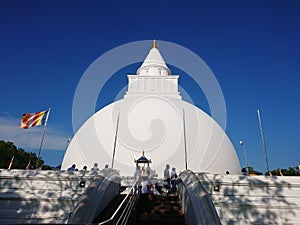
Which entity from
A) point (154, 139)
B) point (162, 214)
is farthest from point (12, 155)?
point (162, 214)

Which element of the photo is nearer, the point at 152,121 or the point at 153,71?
the point at 152,121

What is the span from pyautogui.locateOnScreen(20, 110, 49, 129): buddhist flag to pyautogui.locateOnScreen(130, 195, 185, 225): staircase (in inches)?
422

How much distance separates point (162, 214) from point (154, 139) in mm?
9330

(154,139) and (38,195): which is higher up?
(154,139)

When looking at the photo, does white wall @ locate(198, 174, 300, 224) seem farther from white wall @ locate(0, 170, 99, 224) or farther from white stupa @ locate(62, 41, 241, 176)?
white stupa @ locate(62, 41, 241, 176)

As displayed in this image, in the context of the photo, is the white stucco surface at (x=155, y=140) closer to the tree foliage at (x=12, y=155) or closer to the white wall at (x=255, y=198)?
the white wall at (x=255, y=198)

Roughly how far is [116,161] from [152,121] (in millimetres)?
4165

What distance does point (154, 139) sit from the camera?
16.2 meters

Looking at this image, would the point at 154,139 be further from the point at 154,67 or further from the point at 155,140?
the point at 154,67

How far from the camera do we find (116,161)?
51.0ft

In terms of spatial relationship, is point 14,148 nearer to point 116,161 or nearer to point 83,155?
point 83,155

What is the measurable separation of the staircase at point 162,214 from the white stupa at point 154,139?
6.97 m

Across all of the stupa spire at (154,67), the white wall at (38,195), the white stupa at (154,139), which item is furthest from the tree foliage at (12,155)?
the white wall at (38,195)

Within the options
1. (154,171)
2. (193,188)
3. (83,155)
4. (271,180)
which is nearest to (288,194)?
(271,180)
